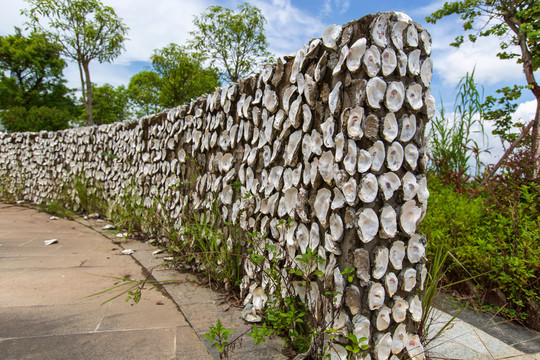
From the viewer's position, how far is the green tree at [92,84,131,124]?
25.4m

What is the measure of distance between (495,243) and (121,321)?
2.39m

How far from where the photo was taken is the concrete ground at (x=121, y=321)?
61.0 inches

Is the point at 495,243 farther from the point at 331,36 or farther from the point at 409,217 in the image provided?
the point at 331,36

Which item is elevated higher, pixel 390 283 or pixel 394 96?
pixel 394 96

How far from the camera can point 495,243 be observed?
224 centimetres

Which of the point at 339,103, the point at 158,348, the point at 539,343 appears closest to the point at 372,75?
the point at 339,103

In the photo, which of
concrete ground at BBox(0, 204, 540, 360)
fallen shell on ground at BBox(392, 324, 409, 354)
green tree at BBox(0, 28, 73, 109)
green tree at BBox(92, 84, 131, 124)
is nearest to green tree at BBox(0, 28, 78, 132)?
green tree at BBox(0, 28, 73, 109)

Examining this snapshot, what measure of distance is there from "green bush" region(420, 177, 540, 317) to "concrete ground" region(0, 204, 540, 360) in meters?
0.27

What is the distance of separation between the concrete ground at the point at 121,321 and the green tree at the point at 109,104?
24.9 meters

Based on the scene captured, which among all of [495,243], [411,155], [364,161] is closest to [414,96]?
[411,155]

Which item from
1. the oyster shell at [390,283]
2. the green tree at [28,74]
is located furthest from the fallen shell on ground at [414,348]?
the green tree at [28,74]

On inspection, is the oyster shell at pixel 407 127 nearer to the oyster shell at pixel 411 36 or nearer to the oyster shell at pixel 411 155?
the oyster shell at pixel 411 155

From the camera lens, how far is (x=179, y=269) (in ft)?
8.64

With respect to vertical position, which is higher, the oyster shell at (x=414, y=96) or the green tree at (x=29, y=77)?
the green tree at (x=29, y=77)
